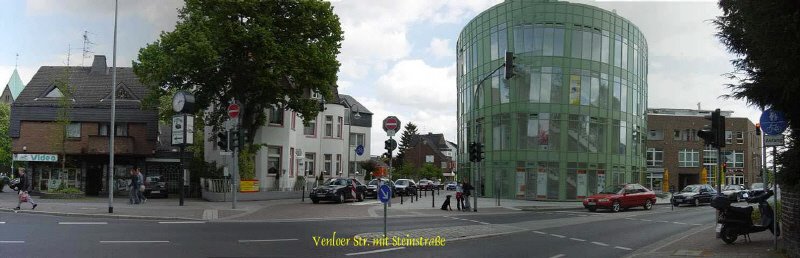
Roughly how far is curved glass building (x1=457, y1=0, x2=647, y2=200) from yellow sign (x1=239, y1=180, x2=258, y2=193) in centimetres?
1453

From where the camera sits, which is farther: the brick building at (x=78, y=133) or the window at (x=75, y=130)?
the window at (x=75, y=130)

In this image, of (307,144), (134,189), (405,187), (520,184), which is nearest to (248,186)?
(134,189)

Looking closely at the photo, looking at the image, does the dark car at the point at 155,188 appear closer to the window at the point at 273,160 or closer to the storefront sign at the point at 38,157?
the window at the point at 273,160

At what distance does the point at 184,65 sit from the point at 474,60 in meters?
23.3

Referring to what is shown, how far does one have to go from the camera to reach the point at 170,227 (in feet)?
55.0

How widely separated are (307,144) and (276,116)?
9886 mm

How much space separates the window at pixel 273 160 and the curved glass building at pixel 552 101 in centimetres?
1259

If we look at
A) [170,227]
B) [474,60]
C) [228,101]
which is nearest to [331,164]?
[474,60]

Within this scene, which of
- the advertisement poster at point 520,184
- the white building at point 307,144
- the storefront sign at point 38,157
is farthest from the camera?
the advertisement poster at point 520,184

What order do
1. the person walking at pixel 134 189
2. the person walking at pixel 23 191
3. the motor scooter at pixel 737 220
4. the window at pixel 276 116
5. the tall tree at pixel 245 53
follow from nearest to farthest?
the motor scooter at pixel 737 220, the person walking at pixel 23 191, the person walking at pixel 134 189, the tall tree at pixel 245 53, the window at pixel 276 116

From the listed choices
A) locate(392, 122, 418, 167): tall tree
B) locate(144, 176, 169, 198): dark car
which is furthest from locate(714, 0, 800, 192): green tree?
locate(392, 122, 418, 167): tall tree

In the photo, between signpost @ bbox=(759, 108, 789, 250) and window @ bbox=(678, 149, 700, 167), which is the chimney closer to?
signpost @ bbox=(759, 108, 789, 250)

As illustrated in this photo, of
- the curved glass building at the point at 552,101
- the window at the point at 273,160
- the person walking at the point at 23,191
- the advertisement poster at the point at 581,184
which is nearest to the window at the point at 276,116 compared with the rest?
the window at the point at 273,160

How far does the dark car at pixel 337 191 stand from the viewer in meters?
32.1
